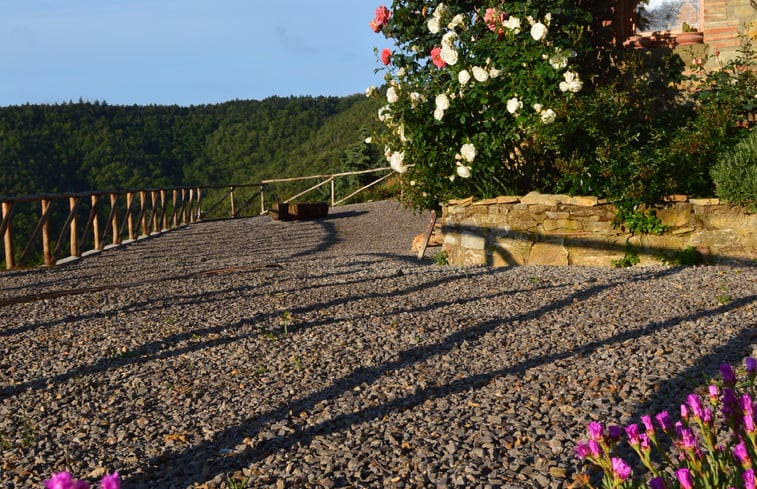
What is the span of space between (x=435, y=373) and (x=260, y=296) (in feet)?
7.82

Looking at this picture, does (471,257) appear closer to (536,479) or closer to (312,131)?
(536,479)

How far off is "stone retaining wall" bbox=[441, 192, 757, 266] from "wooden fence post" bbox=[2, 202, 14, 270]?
519cm

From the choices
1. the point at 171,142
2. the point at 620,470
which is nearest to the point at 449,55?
the point at 620,470

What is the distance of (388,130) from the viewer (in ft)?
27.3

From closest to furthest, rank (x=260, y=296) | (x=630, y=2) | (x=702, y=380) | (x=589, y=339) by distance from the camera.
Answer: (x=702, y=380) → (x=589, y=339) → (x=260, y=296) → (x=630, y=2)

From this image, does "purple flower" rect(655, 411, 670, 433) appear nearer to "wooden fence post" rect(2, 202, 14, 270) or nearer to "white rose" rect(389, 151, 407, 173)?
"white rose" rect(389, 151, 407, 173)

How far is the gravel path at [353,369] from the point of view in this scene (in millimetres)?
2639

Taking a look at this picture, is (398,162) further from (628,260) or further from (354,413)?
(354,413)

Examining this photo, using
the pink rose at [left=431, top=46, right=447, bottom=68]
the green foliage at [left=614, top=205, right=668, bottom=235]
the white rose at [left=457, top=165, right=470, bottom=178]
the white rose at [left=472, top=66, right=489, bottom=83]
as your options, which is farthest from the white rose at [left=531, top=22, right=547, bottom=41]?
the green foliage at [left=614, top=205, right=668, bottom=235]

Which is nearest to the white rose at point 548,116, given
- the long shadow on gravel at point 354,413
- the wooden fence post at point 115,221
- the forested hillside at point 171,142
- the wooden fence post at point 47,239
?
the long shadow on gravel at point 354,413

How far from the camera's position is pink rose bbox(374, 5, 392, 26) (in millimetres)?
8602

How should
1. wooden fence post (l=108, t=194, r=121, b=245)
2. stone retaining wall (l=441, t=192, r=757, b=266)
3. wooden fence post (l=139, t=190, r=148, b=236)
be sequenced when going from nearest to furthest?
stone retaining wall (l=441, t=192, r=757, b=266) → wooden fence post (l=108, t=194, r=121, b=245) → wooden fence post (l=139, t=190, r=148, b=236)

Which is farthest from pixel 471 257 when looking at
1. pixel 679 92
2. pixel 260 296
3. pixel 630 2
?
pixel 630 2

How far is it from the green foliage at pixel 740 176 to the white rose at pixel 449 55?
9.16 feet
